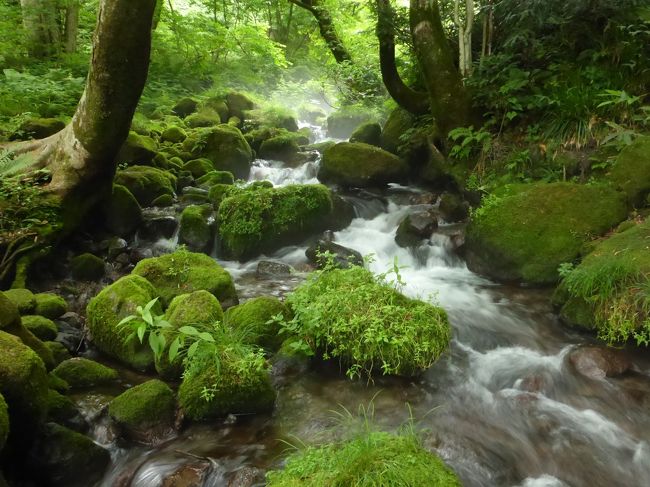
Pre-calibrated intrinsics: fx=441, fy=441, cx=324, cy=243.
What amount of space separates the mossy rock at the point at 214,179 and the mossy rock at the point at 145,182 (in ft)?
3.33

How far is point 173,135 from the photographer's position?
1247 cm

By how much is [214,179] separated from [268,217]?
3.46 m

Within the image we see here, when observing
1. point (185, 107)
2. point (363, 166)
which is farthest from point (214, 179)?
point (185, 107)

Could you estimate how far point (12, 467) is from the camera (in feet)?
10.3

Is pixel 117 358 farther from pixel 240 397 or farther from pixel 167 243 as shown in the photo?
pixel 167 243

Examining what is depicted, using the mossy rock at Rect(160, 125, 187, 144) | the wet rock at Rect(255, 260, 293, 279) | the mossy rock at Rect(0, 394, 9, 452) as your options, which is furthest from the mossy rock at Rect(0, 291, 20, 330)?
the mossy rock at Rect(160, 125, 187, 144)

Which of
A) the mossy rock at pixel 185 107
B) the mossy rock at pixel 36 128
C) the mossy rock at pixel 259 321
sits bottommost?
the mossy rock at pixel 259 321

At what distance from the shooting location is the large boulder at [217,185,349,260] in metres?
7.98

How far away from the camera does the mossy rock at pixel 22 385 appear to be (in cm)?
300

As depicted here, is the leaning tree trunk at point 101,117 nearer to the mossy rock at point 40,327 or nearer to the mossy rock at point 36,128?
the mossy rock at point 36,128

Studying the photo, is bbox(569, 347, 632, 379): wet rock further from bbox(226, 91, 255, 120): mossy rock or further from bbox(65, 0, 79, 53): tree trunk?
bbox(226, 91, 255, 120): mossy rock

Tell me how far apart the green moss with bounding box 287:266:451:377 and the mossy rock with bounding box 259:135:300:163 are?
31.3 feet

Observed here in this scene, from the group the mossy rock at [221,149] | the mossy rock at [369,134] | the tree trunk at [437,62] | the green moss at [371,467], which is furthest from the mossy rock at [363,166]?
the green moss at [371,467]

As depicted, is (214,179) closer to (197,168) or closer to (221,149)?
(197,168)
